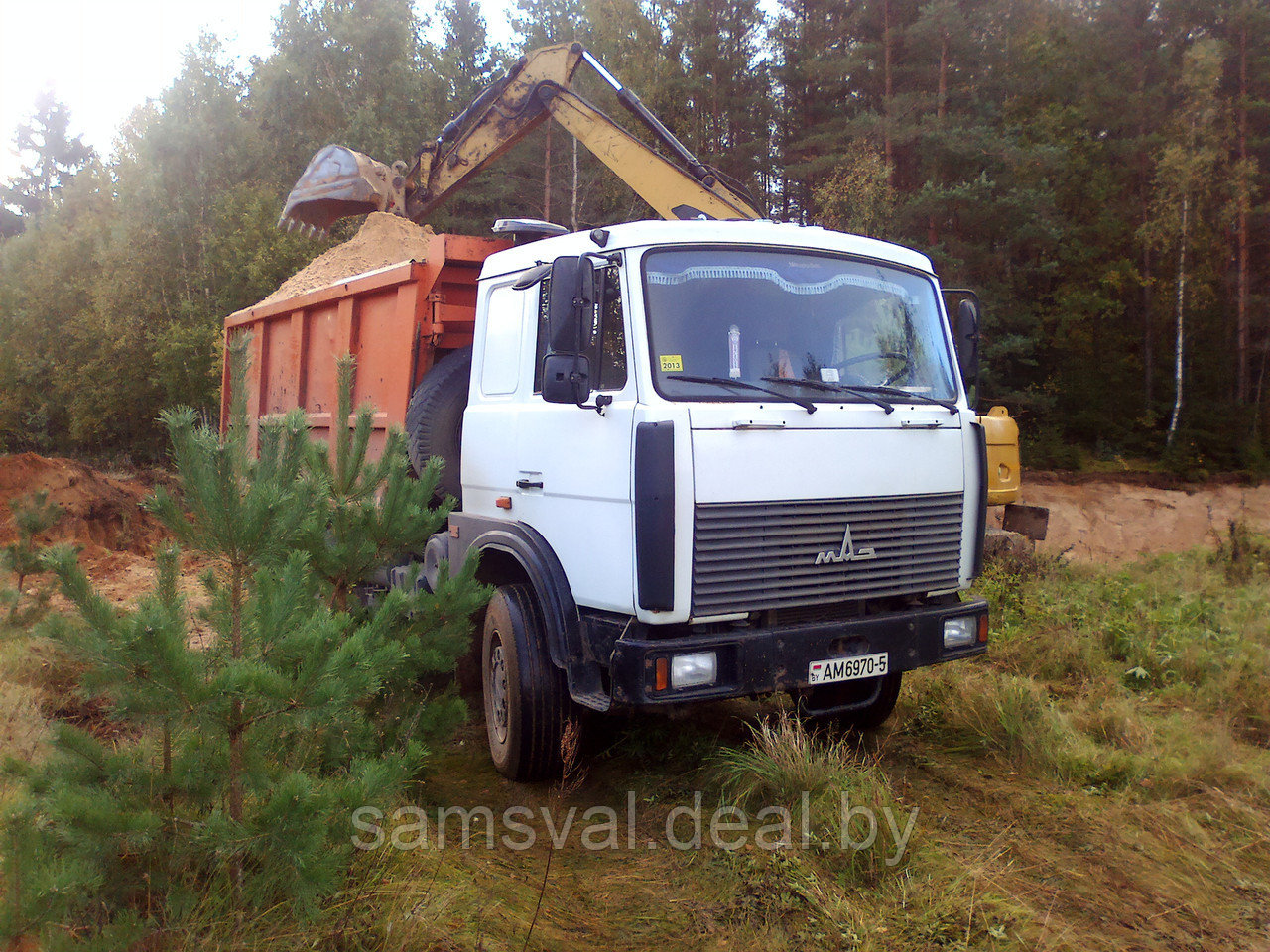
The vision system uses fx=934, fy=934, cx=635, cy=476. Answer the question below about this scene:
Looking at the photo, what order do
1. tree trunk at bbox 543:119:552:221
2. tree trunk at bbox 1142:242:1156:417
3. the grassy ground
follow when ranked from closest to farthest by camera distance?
the grassy ground, tree trunk at bbox 1142:242:1156:417, tree trunk at bbox 543:119:552:221

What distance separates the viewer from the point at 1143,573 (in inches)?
335

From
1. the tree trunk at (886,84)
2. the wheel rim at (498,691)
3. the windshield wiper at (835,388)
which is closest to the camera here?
the windshield wiper at (835,388)

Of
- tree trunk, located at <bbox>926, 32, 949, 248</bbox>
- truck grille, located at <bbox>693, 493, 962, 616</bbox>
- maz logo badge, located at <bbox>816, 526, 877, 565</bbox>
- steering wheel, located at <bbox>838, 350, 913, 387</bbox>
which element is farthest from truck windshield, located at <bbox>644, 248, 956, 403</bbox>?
tree trunk, located at <bbox>926, 32, 949, 248</bbox>

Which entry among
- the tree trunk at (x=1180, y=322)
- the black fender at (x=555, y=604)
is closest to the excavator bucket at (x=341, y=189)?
the black fender at (x=555, y=604)

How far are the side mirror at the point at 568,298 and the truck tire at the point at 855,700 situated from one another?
2.04 metres

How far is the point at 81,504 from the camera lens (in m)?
12.2

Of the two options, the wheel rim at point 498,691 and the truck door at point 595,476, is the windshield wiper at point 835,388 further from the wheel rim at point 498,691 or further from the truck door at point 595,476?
the wheel rim at point 498,691

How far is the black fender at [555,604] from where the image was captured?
3701mm

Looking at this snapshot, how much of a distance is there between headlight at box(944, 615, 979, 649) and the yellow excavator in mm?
2365

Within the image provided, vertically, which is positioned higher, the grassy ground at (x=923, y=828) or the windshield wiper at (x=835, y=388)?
the windshield wiper at (x=835, y=388)

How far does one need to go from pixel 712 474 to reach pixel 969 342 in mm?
1979

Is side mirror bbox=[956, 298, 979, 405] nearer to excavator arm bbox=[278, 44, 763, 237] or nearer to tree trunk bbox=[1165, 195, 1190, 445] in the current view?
excavator arm bbox=[278, 44, 763, 237]

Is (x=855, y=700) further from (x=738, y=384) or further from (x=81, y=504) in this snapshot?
(x=81, y=504)

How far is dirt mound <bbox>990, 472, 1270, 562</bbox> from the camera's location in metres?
13.0
